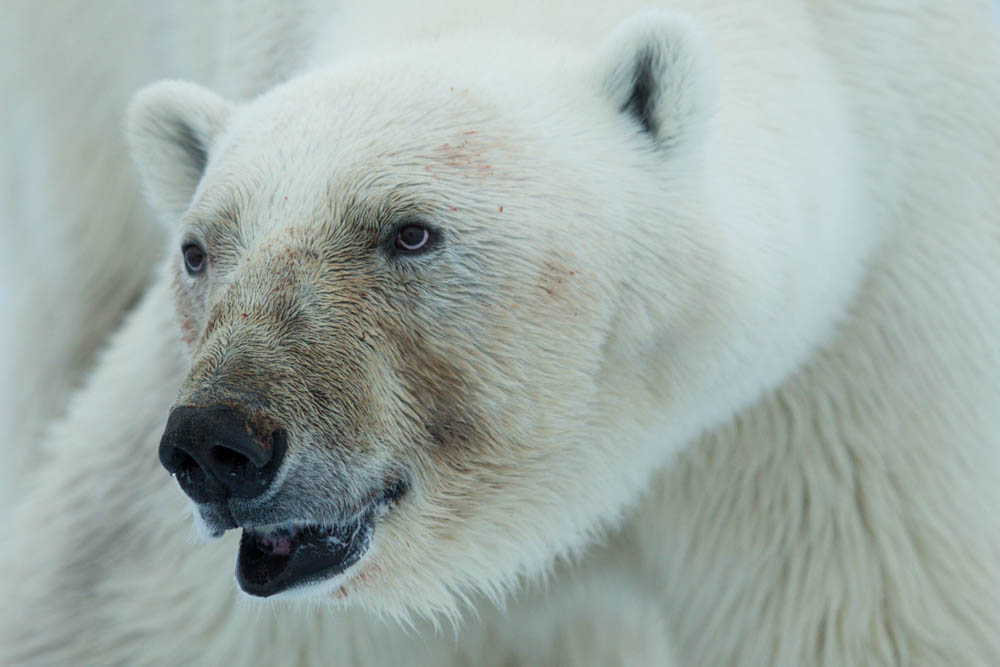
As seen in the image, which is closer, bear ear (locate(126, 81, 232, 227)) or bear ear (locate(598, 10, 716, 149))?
bear ear (locate(598, 10, 716, 149))

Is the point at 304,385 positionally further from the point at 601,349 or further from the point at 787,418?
the point at 787,418

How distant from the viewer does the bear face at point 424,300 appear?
1841 mm

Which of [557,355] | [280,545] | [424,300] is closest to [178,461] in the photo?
[280,545]

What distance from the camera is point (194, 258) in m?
2.08

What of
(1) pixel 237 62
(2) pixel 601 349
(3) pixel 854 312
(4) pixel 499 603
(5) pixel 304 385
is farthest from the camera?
(1) pixel 237 62

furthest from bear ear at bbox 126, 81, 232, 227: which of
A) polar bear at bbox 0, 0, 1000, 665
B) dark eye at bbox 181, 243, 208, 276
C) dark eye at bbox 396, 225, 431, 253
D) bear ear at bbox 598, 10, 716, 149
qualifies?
bear ear at bbox 598, 10, 716, 149

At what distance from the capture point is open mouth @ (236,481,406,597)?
6.42ft

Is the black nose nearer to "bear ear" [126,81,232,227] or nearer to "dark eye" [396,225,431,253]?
"dark eye" [396,225,431,253]

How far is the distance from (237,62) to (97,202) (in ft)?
2.65

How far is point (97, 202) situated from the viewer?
3.80 meters

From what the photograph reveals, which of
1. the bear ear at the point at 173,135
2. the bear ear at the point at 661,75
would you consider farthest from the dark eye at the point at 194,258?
the bear ear at the point at 661,75

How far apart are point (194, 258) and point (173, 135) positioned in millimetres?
339

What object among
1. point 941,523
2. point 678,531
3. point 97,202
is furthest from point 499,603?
point 97,202

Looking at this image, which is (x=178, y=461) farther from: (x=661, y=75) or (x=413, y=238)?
(x=661, y=75)
